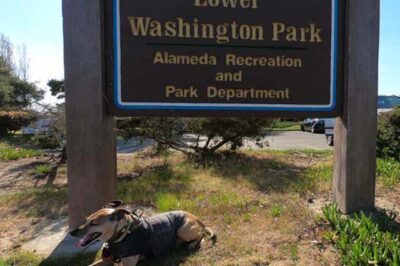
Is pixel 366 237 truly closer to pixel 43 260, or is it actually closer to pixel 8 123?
pixel 43 260

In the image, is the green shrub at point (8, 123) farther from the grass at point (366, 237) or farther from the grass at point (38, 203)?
the grass at point (366, 237)

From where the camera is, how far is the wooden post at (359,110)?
4039mm

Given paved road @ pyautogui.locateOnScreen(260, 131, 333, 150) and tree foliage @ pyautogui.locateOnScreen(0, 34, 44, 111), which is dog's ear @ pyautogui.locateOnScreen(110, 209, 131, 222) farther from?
tree foliage @ pyautogui.locateOnScreen(0, 34, 44, 111)

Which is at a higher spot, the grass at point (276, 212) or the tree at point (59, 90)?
the tree at point (59, 90)

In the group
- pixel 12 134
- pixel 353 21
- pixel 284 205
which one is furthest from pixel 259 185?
pixel 12 134

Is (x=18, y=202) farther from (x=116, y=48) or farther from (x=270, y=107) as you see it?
(x=270, y=107)

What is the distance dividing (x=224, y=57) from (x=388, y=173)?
3809mm

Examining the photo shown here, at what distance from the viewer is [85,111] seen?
152 inches

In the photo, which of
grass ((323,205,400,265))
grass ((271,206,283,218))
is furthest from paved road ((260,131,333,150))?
grass ((323,205,400,265))

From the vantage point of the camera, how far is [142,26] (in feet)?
12.6

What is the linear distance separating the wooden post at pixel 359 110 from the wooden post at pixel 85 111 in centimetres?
244

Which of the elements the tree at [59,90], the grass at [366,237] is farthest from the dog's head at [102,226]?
the tree at [59,90]

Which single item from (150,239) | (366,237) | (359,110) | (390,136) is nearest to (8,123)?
(390,136)

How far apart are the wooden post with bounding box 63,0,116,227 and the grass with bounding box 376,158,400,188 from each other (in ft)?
13.3
